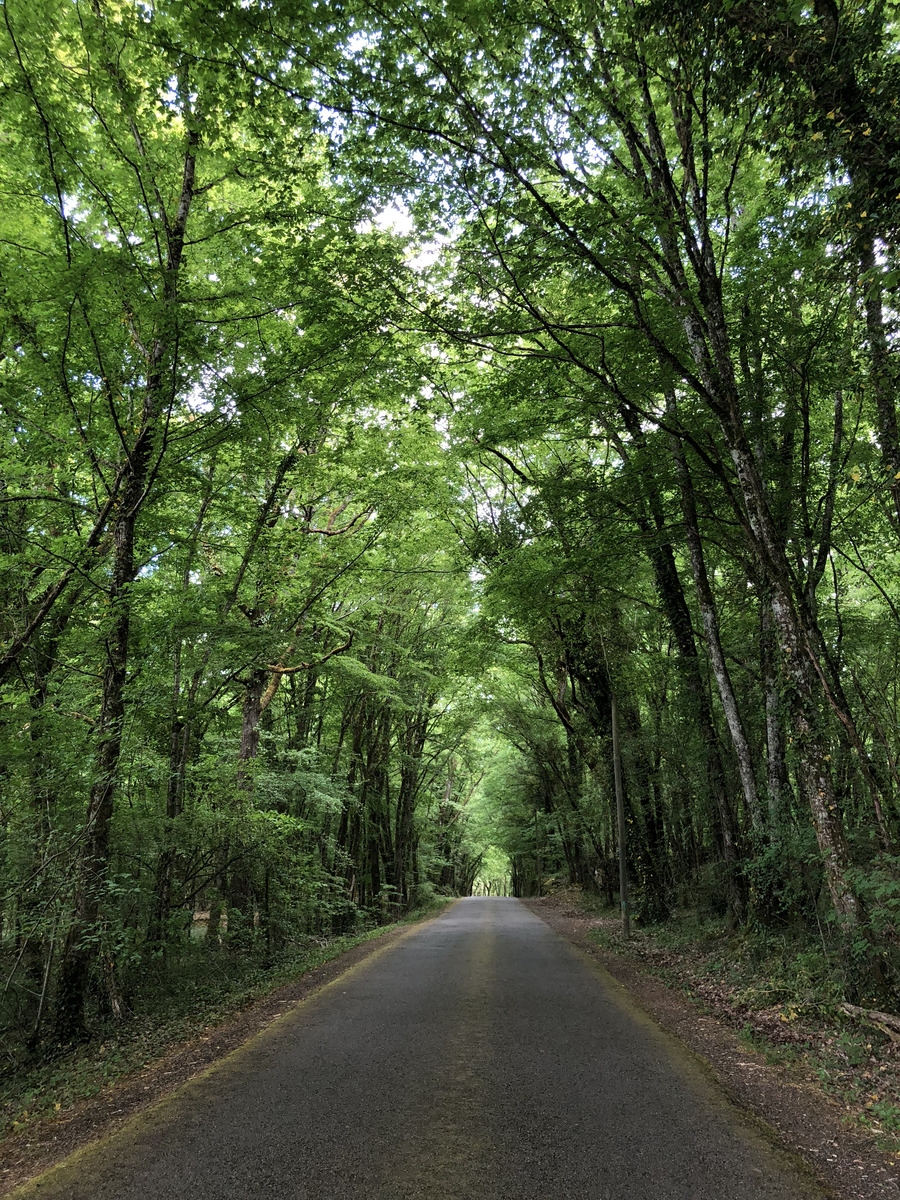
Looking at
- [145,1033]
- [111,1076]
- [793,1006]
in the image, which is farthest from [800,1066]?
[145,1033]

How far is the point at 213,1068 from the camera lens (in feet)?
16.6

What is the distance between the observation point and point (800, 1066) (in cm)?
493

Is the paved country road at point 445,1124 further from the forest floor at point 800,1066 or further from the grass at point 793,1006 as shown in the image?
the grass at point 793,1006

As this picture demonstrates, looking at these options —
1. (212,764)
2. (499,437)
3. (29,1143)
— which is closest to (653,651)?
(499,437)

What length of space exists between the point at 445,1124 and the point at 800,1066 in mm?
3069

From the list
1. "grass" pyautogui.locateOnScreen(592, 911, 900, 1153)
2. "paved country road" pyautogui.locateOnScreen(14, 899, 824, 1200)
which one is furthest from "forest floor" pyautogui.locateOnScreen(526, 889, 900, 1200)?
"paved country road" pyautogui.locateOnScreen(14, 899, 824, 1200)

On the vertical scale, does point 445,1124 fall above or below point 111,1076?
above

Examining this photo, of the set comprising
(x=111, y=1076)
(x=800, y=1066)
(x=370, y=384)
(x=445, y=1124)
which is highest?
(x=370, y=384)

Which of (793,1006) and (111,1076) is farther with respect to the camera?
(793,1006)

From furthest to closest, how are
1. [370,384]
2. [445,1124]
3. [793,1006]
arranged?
1. [370,384]
2. [793,1006]
3. [445,1124]

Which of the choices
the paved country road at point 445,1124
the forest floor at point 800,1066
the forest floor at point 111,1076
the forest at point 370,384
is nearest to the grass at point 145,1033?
the forest floor at point 111,1076

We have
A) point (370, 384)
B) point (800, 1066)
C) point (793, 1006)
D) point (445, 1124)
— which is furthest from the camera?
point (370, 384)

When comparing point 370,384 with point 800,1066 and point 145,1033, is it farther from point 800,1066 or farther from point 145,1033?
point 800,1066

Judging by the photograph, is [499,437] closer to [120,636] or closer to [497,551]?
[497,551]
